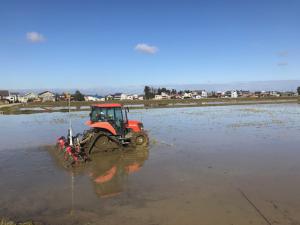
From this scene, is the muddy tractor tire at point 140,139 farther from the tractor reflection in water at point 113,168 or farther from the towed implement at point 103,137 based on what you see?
the tractor reflection in water at point 113,168

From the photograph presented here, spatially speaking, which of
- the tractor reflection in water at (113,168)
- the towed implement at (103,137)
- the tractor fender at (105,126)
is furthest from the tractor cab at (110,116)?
the tractor reflection in water at (113,168)

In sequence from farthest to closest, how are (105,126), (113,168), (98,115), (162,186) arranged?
(98,115), (105,126), (113,168), (162,186)

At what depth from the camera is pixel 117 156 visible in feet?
41.2

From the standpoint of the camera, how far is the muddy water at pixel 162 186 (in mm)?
6648

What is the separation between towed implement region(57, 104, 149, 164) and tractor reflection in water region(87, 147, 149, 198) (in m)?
0.33

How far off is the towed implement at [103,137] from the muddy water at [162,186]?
1.57 ft

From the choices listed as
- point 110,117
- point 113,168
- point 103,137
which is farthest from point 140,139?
point 113,168

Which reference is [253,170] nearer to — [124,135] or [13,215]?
[124,135]

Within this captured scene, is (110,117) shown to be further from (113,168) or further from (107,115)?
(113,168)

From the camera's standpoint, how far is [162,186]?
858cm

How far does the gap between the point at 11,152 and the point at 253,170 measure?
1017 cm

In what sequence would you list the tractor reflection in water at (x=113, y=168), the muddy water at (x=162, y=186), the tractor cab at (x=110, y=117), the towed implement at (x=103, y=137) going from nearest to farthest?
the muddy water at (x=162, y=186)
the tractor reflection in water at (x=113, y=168)
the towed implement at (x=103, y=137)
the tractor cab at (x=110, y=117)

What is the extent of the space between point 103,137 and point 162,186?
15.6ft

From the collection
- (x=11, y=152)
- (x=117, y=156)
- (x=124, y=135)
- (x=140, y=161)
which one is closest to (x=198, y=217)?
(x=140, y=161)
